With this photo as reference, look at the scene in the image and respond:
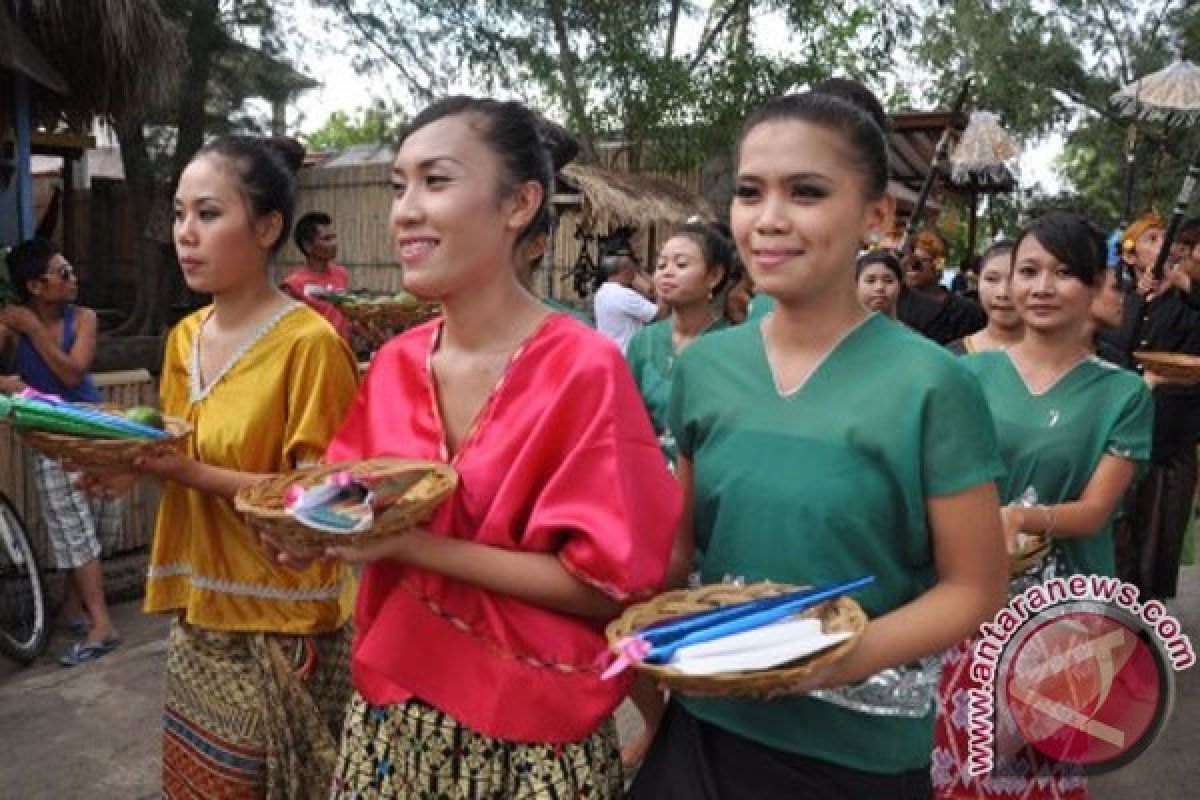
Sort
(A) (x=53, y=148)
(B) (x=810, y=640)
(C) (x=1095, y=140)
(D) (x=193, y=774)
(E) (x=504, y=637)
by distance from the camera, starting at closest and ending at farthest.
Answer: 1. (B) (x=810, y=640)
2. (E) (x=504, y=637)
3. (D) (x=193, y=774)
4. (A) (x=53, y=148)
5. (C) (x=1095, y=140)

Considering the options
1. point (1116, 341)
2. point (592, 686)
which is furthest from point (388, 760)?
point (1116, 341)

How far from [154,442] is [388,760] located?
32.5 inches

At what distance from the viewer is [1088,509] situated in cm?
268

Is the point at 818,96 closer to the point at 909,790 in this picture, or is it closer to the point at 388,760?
the point at 909,790

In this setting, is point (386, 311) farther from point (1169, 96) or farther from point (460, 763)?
point (1169, 96)

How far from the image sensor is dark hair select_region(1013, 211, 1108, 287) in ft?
9.23

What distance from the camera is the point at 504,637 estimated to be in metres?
1.61

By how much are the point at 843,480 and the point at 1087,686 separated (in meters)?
1.57

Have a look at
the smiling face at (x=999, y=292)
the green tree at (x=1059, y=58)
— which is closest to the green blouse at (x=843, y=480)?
the smiling face at (x=999, y=292)

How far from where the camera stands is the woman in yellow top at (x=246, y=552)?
7.68ft

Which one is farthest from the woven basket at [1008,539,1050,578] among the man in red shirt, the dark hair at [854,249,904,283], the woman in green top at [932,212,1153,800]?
the man in red shirt

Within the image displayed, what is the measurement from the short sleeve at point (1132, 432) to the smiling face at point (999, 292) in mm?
1018

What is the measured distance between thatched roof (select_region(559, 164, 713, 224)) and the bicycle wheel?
7.19 meters

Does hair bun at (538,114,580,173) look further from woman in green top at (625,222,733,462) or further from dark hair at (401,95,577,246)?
woman in green top at (625,222,733,462)
